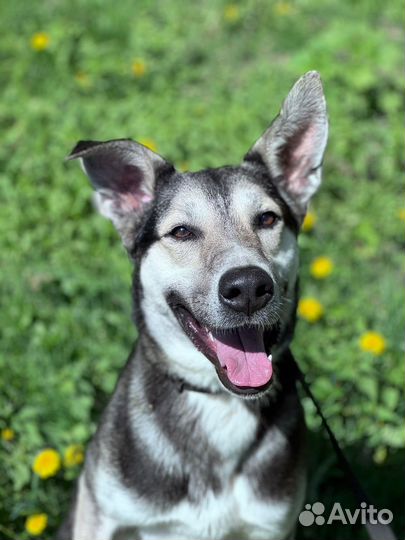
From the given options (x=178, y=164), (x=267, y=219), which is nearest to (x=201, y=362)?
(x=267, y=219)

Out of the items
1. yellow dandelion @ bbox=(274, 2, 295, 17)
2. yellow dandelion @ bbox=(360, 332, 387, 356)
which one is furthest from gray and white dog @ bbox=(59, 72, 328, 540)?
yellow dandelion @ bbox=(274, 2, 295, 17)

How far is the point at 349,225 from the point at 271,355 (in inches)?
111

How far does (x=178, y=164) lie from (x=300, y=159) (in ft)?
8.08

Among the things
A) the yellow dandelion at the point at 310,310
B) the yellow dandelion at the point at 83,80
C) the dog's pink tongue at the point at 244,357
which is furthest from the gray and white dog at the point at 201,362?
the yellow dandelion at the point at 83,80

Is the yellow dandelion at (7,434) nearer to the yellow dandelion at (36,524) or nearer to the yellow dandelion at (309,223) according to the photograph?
the yellow dandelion at (36,524)

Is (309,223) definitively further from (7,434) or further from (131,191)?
(7,434)

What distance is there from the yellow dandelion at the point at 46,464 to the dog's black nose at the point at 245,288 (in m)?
1.41

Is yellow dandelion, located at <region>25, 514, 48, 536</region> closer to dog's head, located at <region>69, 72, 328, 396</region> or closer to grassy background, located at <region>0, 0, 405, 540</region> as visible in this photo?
grassy background, located at <region>0, 0, 405, 540</region>

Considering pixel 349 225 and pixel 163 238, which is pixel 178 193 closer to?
pixel 163 238

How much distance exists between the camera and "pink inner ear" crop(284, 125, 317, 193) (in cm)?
336

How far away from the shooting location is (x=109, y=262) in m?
5.21

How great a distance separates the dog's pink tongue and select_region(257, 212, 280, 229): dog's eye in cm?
42

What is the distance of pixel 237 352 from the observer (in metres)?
3.05

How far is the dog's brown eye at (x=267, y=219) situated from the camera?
319cm
